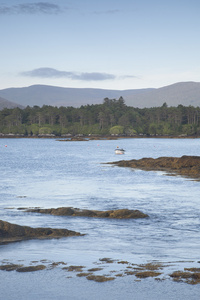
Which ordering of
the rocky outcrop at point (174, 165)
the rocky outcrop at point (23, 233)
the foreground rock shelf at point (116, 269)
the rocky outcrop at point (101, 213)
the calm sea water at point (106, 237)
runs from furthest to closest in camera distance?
the rocky outcrop at point (174, 165), the rocky outcrop at point (101, 213), the rocky outcrop at point (23, 233), the foreground rock shelf at point (116, 269), the calm sea water at point (106, 237)

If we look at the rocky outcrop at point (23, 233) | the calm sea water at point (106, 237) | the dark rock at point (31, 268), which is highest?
the rocky outcrop at point (23, 233)

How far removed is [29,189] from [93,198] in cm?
950

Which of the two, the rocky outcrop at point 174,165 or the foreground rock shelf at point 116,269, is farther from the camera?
the rocky outcrop at point 174,165

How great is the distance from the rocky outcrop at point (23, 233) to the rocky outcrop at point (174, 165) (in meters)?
37.0

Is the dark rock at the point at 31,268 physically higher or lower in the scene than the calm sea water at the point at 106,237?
higher

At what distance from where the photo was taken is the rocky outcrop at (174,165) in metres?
62.6

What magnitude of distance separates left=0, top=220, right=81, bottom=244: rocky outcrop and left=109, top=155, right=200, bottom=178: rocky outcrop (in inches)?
1457

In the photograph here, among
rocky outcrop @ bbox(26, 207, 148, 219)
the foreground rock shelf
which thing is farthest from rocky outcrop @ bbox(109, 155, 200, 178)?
the foreground rock shelf

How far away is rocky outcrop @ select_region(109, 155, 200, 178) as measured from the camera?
6256 cm

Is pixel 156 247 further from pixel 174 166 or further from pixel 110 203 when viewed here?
pixel 174 166

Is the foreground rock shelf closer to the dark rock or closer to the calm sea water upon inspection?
the dark rock

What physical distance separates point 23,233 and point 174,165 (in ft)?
159

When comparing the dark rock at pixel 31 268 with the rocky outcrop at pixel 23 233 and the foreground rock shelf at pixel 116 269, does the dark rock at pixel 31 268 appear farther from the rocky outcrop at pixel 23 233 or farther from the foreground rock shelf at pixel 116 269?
the rocky outcrop at pixel 23 233

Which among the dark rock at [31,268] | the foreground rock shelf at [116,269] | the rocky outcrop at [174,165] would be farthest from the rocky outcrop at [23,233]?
the rocky outcrop at [174,165]
